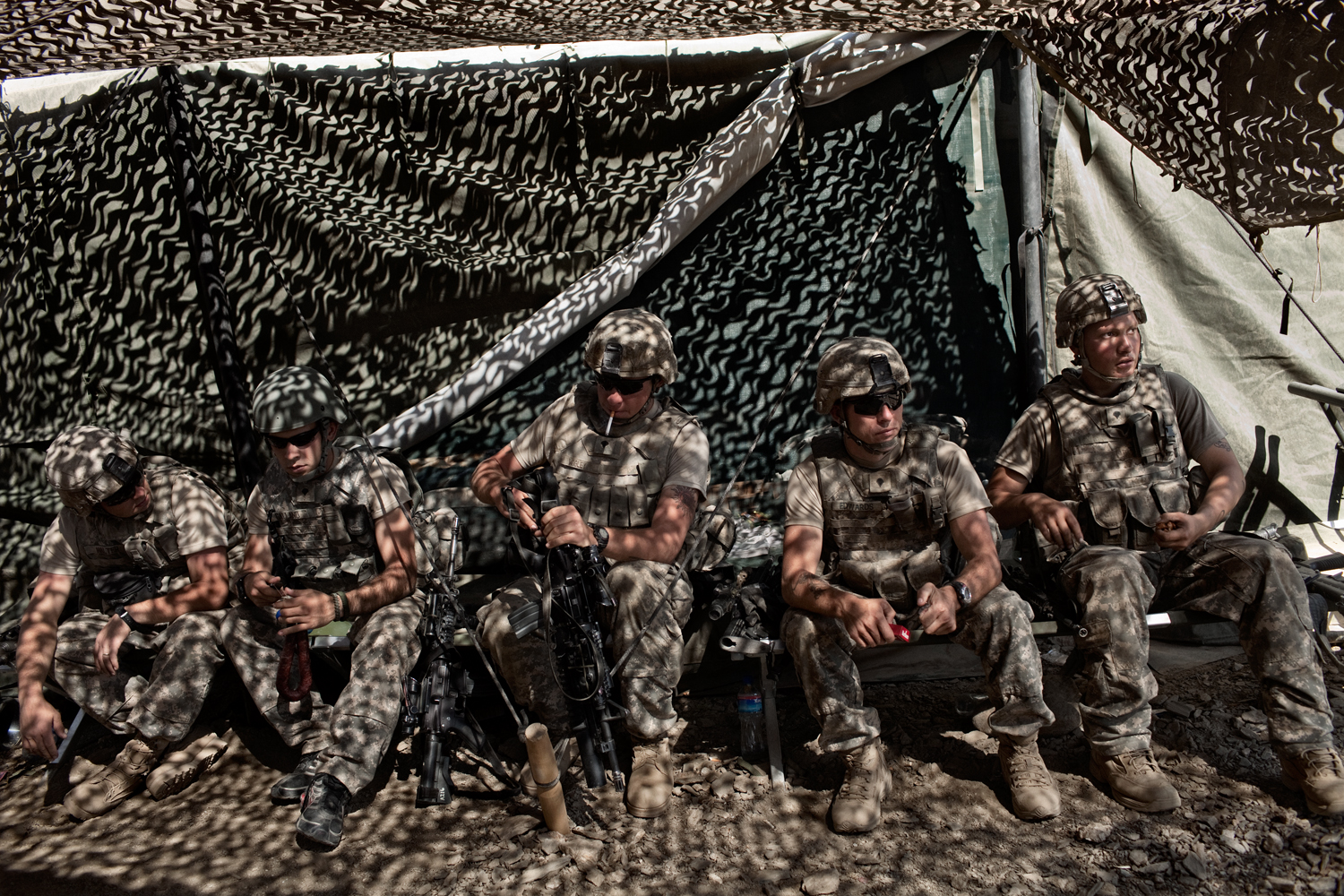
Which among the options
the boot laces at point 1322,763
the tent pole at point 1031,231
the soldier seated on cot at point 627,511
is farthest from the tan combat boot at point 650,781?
the tent pole at point 1031,231

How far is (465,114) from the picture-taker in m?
4.82

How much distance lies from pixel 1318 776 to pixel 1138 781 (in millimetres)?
550

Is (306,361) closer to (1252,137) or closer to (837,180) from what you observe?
(837,180)

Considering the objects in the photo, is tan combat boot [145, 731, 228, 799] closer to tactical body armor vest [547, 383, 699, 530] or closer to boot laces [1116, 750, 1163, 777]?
tactical body armor vest [547, 383, 699, 530]

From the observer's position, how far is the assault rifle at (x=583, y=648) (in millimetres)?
3400

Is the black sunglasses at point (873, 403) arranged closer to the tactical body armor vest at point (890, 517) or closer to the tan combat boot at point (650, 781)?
the tactical body armor vest at point (890, 517)

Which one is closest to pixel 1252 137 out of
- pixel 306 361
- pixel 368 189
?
pixel 368 189

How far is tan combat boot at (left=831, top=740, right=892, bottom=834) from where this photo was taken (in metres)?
3.30

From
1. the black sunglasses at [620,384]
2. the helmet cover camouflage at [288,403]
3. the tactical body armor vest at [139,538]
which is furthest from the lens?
the tactical body armor vest at [139,538]

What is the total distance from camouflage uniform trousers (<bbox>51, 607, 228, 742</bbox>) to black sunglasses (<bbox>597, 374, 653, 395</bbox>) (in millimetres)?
1894

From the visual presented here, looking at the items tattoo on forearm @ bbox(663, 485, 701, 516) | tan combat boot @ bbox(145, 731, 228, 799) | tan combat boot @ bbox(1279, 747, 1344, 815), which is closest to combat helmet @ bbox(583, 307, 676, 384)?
tattoo on forearm @ bbox(663, 485, 701, 516)

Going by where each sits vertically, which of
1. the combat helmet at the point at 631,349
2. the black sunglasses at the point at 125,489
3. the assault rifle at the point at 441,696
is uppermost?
the combat helmet at the point at 631,349

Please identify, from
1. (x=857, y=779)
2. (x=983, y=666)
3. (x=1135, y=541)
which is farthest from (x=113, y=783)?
(x=1135, y=541)

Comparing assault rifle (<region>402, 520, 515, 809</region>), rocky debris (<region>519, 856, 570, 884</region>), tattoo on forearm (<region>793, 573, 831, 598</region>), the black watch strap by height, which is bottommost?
rocky debris (<region>519, 856, 570, 884</region>)
